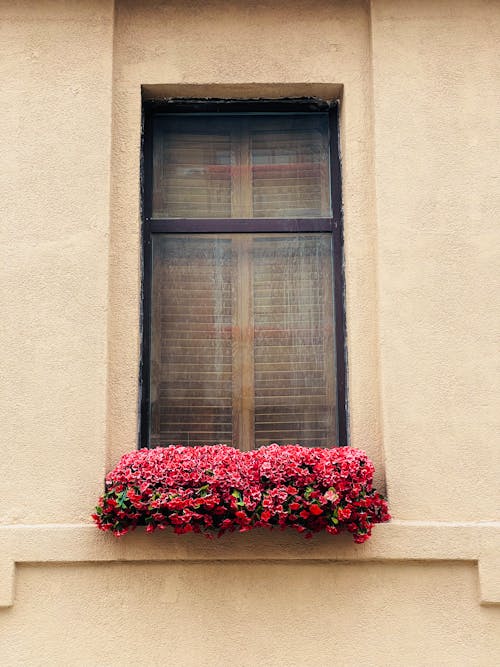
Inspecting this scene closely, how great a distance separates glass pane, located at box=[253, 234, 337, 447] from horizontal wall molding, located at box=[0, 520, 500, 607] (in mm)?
618

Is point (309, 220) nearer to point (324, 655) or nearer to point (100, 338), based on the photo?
point (100, 338)

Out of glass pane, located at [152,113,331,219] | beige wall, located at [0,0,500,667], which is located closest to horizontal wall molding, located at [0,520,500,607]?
beige wall, located at [0,0,500,667]

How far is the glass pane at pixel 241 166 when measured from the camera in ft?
17.6

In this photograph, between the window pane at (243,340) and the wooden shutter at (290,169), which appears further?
the wooden shutter at (290,169)

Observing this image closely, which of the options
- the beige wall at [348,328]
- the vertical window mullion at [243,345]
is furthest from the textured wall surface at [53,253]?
the vertical window mullion at [243,345]

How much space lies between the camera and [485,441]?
4.83 m

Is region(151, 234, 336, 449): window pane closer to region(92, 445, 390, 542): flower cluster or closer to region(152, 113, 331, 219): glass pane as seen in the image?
region(152, 113, 331, 219): glass pane

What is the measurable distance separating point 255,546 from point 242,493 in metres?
0.39

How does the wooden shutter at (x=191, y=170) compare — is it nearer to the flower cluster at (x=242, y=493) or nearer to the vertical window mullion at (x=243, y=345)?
the vertical window mullion at (x=243, y=345)

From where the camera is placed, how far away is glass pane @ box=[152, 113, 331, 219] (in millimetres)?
5367

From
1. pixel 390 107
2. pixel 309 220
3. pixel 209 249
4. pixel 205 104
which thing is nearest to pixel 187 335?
pixel 209 249

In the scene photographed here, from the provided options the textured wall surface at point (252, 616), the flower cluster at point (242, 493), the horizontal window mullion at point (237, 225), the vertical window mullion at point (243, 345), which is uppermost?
the horizontal window mullion at point (237, 225)

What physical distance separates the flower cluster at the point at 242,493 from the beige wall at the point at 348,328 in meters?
0.22

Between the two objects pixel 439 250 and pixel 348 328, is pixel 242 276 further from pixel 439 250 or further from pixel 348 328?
pixel 439 250
